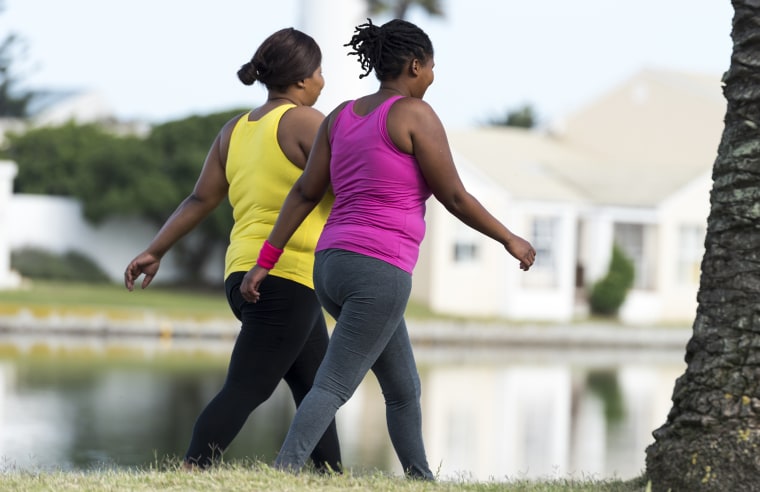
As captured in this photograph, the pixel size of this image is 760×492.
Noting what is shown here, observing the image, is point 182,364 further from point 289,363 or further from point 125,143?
point 125,143

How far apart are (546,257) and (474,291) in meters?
2.37

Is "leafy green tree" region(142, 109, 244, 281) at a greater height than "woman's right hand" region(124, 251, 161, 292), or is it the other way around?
"leafy green tree" region(142, 109, 244, 281)

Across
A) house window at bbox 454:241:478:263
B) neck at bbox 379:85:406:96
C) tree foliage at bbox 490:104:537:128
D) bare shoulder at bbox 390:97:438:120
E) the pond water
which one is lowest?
the pond water

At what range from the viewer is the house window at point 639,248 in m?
36.1

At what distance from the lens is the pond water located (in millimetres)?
10648

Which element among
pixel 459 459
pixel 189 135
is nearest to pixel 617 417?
pixel 459 459

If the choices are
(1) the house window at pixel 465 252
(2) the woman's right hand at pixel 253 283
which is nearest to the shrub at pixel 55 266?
(1) the house window at pixel 465 252

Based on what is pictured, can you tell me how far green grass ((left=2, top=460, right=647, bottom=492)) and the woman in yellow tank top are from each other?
29 cm

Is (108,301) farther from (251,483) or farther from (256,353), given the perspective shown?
(251,483)

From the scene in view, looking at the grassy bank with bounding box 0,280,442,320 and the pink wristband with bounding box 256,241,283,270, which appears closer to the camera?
the pink wristband with bounding box 256,241,283,270

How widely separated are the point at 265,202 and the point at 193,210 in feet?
1.31

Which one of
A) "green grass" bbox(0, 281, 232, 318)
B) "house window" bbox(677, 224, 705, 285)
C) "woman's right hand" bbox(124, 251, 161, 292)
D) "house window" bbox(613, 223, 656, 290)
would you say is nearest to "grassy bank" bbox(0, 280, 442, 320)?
"green grass" bbox(0, 281, 232, 318)

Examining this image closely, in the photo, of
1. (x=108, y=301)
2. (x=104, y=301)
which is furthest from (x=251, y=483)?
(x=108, y=301)

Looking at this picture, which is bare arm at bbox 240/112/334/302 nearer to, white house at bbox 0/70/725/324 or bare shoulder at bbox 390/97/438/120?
bare shoulder at bbox 390/97/438/120
